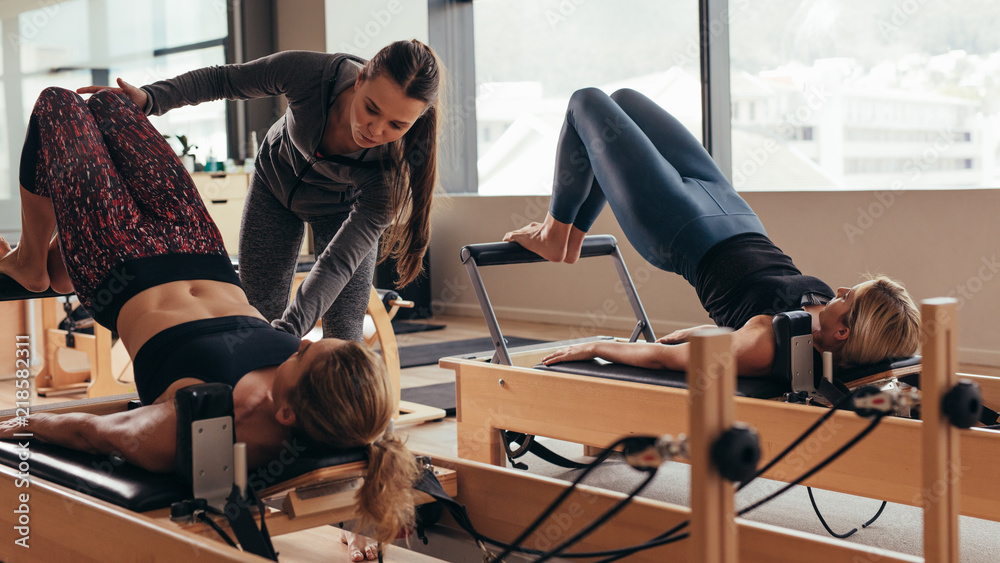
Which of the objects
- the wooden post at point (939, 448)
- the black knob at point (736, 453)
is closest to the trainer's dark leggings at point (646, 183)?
the wooden post at point (939, 448)

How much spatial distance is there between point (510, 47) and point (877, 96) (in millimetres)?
2425

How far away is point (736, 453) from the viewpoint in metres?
0.87

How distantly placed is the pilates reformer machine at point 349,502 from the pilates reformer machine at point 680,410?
0.24 m

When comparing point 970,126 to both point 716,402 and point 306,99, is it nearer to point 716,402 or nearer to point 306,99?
point 306,99

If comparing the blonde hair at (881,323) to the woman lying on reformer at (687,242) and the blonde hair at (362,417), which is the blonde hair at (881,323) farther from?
the blonde hair at (362,417)

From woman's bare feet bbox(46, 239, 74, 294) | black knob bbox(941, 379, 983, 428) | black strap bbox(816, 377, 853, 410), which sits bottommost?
black strap bbox(816, 377, 853, 410)

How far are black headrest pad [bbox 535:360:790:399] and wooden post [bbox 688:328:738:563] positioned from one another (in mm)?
1044

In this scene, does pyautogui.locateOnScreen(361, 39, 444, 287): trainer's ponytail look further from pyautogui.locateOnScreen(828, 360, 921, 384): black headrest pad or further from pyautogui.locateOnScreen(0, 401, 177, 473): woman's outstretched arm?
pyautogui.locateOnScreen(828, 360, 921, 384): black headrest pad

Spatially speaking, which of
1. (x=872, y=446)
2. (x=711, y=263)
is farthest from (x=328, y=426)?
(x=711, y=263)

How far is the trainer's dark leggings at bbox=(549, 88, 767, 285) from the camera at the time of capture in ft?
7.72

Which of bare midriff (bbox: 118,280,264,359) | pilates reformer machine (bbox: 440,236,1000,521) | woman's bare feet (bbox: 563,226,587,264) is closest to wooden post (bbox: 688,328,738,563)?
pilates reformer machine (bbox: 440,236,1000,521)

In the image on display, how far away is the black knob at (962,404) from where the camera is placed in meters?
1.06

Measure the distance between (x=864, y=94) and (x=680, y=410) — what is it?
291 centimetres

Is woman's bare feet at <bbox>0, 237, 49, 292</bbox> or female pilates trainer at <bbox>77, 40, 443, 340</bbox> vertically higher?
female pilates trainer at <bbox>77, 40, 443, 340</bbox>
